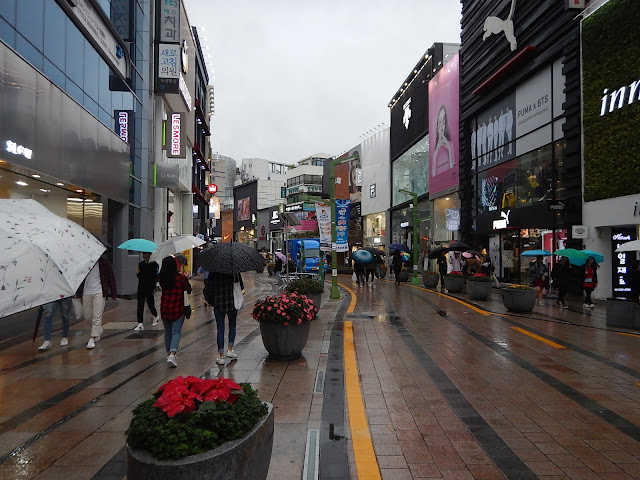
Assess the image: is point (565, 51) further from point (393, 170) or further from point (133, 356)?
point (393, 170)

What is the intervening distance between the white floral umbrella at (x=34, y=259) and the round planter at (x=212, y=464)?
1.13 meters

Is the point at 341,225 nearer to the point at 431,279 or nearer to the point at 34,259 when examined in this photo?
the point at 431,279

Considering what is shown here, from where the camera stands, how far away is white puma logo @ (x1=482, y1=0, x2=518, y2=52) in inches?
880

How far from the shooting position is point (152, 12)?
20844 mm

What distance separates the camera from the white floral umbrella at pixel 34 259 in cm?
268

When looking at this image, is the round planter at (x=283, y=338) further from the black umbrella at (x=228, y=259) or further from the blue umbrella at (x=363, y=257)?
the blue umbrella at (x=363, y=257)

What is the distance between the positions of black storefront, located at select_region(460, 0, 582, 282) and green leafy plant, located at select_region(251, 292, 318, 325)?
48.1 ft

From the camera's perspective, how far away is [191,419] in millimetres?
2506

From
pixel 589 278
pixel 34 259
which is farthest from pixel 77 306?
pixel 589 278

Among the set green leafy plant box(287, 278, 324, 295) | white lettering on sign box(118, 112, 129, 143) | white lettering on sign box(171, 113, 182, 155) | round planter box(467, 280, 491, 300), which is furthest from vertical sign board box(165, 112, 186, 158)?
round planter box(467, 280, 491, 300)

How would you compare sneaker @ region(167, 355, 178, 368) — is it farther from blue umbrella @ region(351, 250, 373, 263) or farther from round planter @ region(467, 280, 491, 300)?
blue umbrella @ region(351, 250, 373, 263)

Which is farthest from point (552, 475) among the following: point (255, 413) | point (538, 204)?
point (538, 204)

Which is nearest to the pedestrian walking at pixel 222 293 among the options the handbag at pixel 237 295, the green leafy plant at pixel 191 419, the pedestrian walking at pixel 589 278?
the handbag at pixel 237 295

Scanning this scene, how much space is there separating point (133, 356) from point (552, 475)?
20.5 feet
